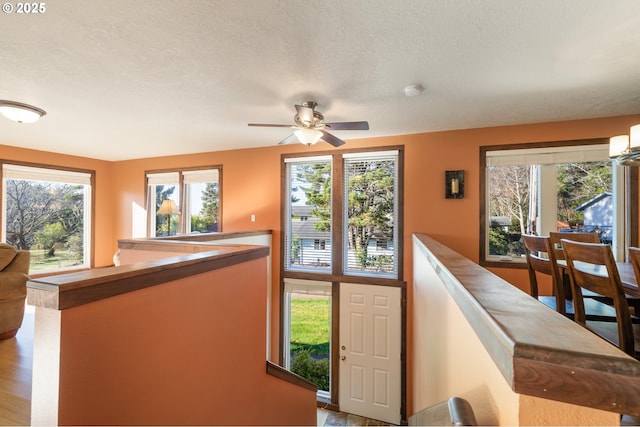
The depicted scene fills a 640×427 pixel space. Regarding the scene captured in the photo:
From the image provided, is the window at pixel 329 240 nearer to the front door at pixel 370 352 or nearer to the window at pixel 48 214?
the front door at pixel 370 352

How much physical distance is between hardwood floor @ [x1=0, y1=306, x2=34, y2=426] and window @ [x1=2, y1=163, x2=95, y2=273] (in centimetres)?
354

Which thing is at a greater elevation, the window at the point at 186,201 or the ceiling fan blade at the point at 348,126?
the ceiling fan blade at the point at 348,126

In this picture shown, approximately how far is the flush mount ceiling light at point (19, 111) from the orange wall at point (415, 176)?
2200mm

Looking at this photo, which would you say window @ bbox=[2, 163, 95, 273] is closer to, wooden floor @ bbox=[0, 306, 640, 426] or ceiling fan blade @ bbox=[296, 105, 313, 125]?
wooden floor @ bbox=[0, 306, 640, 426]

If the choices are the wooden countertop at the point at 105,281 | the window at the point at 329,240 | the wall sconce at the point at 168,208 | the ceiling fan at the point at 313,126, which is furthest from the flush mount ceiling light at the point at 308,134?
the wall sconce at the point at 168,208

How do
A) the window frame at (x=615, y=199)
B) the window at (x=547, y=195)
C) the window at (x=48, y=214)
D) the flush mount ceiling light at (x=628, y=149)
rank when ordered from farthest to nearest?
1. the window at (x=48, y=214)
2. the window at (x=547, y=195)
3. the window frame at (x=615, y=199)
4. the flush mount ceiling light at (x=628, y=149)

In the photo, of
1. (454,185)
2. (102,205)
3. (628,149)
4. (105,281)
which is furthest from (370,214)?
(102,205)

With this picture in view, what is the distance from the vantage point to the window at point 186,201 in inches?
186

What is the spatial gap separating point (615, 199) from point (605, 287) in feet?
7.49

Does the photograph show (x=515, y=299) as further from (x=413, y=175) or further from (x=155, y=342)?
(x=413, y=175)

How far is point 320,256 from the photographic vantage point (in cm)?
407

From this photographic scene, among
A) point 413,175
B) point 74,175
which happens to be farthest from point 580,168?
point 74,175

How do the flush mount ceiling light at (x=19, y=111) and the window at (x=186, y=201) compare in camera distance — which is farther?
the window at (x=186, y=201)

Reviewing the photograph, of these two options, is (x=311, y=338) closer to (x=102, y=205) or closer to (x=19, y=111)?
(x=19, y=111)
